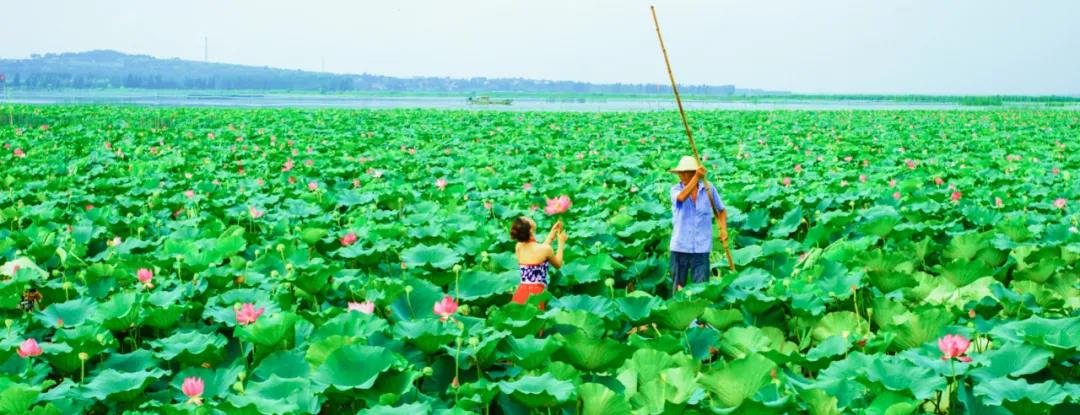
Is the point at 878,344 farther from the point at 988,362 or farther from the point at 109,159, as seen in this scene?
the point at 109,159

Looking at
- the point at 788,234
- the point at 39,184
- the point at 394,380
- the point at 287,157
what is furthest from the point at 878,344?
the point at 287,157

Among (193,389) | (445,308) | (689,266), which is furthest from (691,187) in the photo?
(193,389)

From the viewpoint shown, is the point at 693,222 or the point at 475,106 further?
the point at 475,106

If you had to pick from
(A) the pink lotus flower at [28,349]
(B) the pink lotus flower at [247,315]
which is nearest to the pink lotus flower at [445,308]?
(B) the pink lotus flower at [247,315]

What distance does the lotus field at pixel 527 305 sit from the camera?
263cm

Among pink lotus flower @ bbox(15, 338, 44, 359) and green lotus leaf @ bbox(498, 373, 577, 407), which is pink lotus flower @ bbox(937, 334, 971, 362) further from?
pink lotus flower @ bbox(15, 338, 44, 359)

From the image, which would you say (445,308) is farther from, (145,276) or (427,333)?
(145,276)

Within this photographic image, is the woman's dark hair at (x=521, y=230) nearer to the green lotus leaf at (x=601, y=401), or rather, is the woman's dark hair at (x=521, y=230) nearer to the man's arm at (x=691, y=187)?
the man's arm at (x=691, y=187)

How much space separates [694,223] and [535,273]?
0.93 metres

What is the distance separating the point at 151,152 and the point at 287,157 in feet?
7.93

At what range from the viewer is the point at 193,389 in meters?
2.72

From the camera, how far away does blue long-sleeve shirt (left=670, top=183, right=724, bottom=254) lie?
14.4 feet

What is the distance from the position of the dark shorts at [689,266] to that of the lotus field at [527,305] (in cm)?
28

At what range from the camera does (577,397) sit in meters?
2.52
